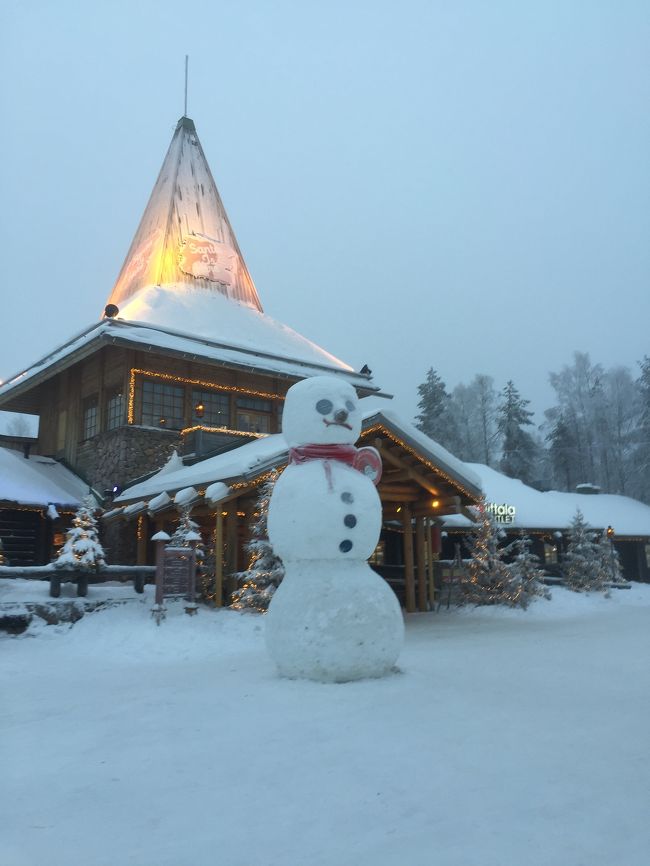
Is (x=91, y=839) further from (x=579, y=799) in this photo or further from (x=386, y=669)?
(x=386, y=669)

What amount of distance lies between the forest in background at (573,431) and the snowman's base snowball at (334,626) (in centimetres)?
3277

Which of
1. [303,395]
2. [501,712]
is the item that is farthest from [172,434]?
[501,712]

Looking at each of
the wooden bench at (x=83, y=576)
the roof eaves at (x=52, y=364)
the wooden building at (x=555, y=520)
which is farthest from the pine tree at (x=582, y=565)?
the roof eaves at (x=52, y=364)

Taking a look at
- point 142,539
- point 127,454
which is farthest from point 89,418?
point 142,539

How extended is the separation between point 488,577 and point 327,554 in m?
11.0

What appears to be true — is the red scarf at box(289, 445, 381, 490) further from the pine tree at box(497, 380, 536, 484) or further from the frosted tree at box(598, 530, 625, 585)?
the pine tree at box(497, 380, 536, 484)

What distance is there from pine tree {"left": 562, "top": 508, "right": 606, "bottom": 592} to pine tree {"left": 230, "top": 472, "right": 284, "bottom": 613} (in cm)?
1224

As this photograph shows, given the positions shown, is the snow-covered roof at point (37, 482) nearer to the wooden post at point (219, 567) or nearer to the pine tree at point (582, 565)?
the wooden post at point (219, 567)

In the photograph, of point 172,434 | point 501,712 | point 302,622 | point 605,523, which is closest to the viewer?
point 501,712

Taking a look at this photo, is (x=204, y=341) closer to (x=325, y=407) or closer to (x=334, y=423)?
(x=325, y=407)

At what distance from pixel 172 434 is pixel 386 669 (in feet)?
44.2

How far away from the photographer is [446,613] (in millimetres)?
16172

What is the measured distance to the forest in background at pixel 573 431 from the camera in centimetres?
4028

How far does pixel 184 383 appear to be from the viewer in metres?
20.1
